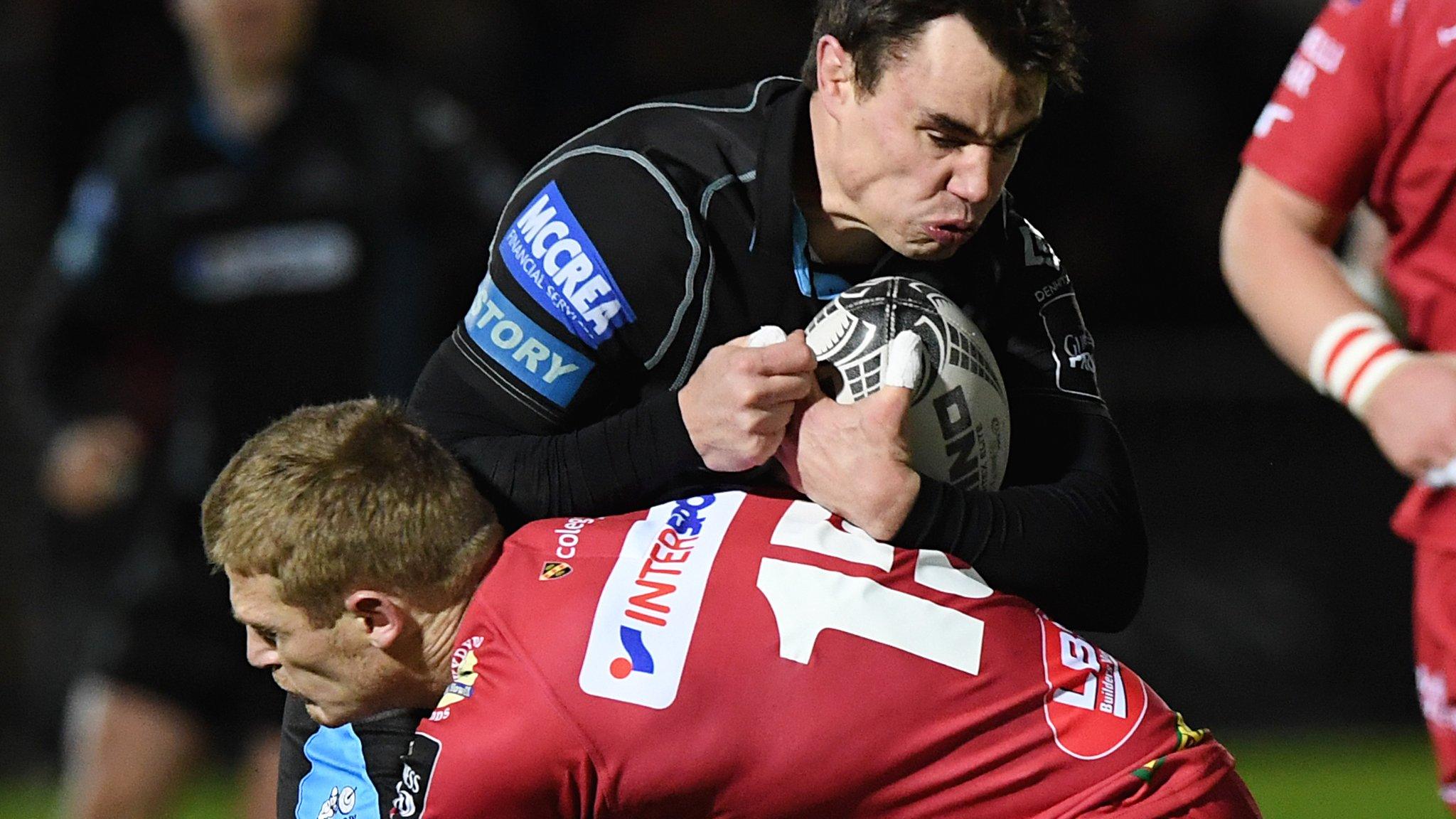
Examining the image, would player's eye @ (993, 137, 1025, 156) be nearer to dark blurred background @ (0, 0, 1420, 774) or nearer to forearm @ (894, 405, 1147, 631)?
forearm @ (894, 405, 1147, 631)

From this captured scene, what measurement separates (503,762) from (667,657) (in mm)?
251

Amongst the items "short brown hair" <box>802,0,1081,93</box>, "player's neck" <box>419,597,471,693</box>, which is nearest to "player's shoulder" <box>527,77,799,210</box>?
"short brown hair" <box>802,0,1081,93</box>

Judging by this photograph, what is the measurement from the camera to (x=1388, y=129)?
114 inches

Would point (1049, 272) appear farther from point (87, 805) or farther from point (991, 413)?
point (87, 805)

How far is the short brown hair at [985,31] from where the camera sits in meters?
2.64

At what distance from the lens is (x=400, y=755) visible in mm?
2600

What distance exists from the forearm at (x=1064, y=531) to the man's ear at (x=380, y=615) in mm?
707

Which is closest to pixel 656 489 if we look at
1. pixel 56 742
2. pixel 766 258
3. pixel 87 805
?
pixel 766 258

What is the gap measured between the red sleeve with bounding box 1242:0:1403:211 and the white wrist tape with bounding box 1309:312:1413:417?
10.6 inches

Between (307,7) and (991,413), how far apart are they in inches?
117

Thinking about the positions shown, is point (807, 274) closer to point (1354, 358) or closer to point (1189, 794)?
point (1354, 358)

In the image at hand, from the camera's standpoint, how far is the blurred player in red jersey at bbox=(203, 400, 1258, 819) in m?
2.41

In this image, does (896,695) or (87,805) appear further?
(87,805)

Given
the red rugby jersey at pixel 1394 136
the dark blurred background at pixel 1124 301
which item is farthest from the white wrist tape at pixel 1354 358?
the dark blurred background at pixel 1124 301
